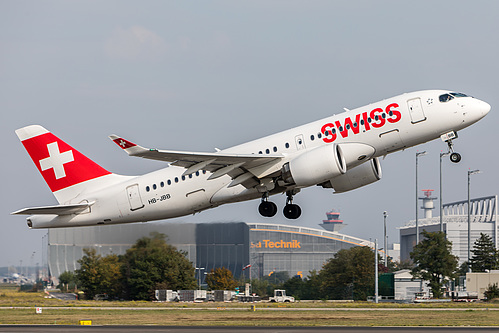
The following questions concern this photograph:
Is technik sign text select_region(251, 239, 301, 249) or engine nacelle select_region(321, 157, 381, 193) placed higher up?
engine nacelle select_region(321, 157, 381, 193)

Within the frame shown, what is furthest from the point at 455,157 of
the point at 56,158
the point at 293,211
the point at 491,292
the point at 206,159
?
the point at 491,292

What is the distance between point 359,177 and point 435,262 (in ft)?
164

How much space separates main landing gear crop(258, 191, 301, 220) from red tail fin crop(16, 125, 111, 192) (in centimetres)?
1018

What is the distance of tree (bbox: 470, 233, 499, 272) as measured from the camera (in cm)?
10188

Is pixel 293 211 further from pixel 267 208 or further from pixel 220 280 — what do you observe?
pixel 220 280

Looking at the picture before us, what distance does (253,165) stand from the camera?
38625 millimetres

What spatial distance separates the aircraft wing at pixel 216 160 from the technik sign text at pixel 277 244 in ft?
206

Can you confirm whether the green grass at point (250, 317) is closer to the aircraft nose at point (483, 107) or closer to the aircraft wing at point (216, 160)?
the aircraft wing at point (216, 160)

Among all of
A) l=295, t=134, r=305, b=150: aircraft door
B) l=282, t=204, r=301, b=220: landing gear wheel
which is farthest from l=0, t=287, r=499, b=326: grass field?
l=295, t=134, r=305, b=150: aircraft door

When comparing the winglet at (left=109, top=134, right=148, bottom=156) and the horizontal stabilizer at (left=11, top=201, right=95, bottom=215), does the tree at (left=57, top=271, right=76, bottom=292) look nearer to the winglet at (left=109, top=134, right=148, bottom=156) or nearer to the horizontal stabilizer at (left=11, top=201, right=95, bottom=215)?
the horizontal stabilizer at (left=11, top=201, right=95, bottom=215)

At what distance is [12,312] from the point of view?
5450 centimetres

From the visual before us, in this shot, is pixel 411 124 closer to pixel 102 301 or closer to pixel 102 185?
pixel 102 185

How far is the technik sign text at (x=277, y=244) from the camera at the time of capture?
109 metres

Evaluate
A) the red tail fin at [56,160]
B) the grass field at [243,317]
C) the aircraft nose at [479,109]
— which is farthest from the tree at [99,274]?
the aircraft nose at [479,109]
